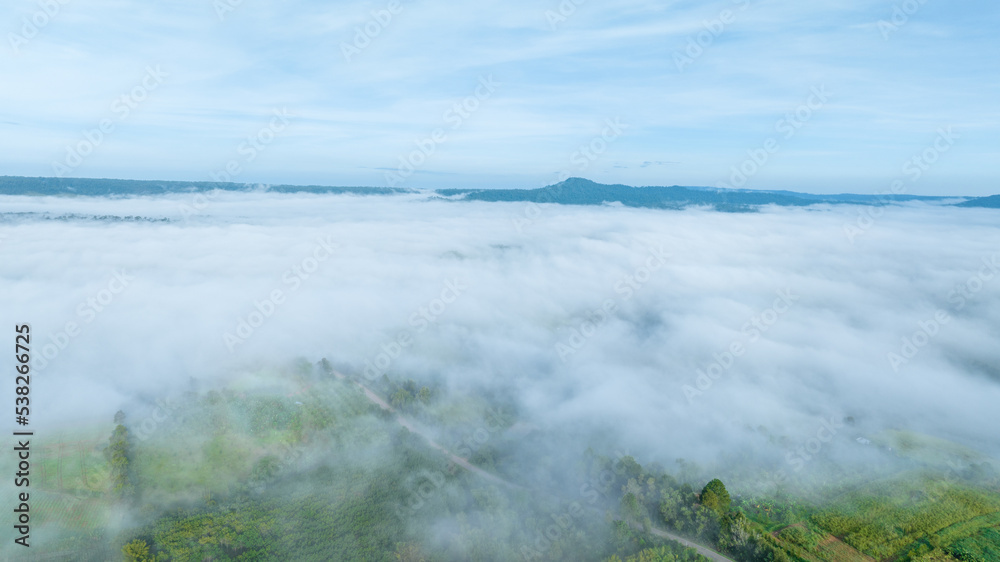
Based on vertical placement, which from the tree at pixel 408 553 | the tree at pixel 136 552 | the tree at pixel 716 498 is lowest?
the tree at pixel 408 553

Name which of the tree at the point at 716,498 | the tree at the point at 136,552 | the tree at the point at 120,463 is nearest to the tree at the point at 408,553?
the tree at the point at 136,552

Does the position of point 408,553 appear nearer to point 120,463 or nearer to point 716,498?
point 716,498

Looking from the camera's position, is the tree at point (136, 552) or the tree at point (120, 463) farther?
the tree at point (120, 463)

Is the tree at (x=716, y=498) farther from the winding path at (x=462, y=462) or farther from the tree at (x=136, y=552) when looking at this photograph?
the tree at (x=136, y=552)

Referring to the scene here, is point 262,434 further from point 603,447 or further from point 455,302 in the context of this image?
point 455,302

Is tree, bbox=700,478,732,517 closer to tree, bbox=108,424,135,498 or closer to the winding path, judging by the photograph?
the winding path

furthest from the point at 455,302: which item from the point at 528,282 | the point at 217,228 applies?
the point at 217,228

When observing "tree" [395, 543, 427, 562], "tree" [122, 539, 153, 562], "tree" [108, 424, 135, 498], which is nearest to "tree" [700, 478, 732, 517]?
"tree" [395, 543, 427, 562]

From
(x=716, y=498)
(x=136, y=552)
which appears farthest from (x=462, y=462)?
(x=136, y=552)
